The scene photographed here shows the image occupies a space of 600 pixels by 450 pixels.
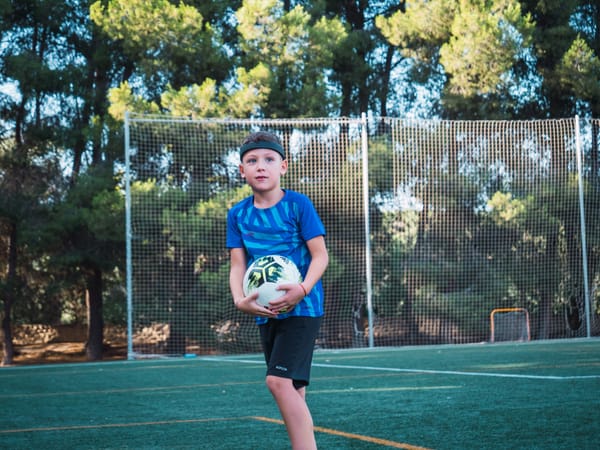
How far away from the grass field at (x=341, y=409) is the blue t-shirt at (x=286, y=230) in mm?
984

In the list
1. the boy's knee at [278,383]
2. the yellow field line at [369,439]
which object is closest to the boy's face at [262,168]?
the boy's knee at [278,383]

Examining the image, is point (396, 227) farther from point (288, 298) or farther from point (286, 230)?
point (288, 298)

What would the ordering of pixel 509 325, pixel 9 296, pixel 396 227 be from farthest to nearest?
pixel 9 296 < pixel 396 227 < pixel 509 325

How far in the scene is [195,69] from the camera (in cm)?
1841

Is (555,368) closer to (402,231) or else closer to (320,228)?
(320,228)

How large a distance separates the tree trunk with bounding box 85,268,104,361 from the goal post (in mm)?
9241

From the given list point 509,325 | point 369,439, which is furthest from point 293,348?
point 509,325

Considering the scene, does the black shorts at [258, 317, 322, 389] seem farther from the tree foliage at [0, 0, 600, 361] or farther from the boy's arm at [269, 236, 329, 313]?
the tree foliage at [0, 0, 600, 361]

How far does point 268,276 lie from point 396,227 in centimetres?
1422

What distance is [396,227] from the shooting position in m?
16.8

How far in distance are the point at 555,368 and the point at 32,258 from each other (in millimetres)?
15793

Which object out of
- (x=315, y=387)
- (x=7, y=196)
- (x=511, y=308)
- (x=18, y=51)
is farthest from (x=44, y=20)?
(x=315, y=387)

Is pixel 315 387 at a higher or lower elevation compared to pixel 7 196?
lower

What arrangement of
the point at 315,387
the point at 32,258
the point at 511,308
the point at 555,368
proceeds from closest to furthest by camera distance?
1. the point at 315,387
2. the point at 555,368
3. the point at 511,308
4. the point at 32,258
